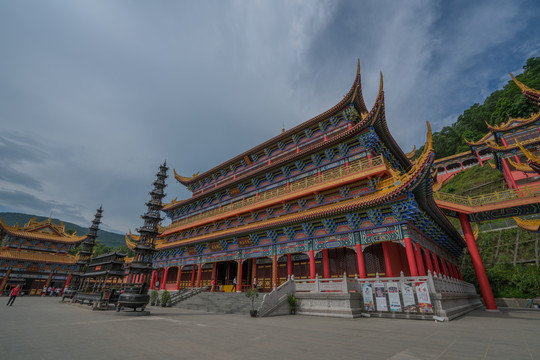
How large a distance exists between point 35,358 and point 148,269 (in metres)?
10.9

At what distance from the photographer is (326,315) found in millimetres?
10398

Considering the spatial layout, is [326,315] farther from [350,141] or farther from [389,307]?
[350,141]

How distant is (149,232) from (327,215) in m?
11.4

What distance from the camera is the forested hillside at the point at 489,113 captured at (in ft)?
121

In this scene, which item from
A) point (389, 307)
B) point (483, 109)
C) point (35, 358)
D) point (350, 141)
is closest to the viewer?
point (35, 358)

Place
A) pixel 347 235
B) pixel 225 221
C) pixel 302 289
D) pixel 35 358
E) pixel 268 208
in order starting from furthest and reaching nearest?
pixel 225 221 < pixel 268 208 < pixel 347 235 < pixel 302 289 < pixel 35 358

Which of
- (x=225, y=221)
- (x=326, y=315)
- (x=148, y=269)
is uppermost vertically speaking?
(x=225, y=221)

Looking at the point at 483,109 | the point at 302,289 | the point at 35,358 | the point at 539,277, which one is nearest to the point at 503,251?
the point at 539,277

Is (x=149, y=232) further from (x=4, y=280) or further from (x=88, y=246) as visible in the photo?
(x=4, y=280)

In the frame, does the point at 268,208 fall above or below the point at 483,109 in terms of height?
below

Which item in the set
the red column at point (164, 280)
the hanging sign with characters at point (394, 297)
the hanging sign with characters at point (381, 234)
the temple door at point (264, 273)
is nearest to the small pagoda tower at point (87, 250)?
the red column at point (164, 280)

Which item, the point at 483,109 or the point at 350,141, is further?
the point at 483,109

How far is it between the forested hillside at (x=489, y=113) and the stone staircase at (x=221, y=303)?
150 feet

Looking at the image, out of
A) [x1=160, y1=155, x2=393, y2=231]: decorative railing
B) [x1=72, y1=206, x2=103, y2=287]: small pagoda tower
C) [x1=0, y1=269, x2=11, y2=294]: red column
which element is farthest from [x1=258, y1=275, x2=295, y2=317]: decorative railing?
[x1=0, y1=269, x2=11, y2=294]: red column
